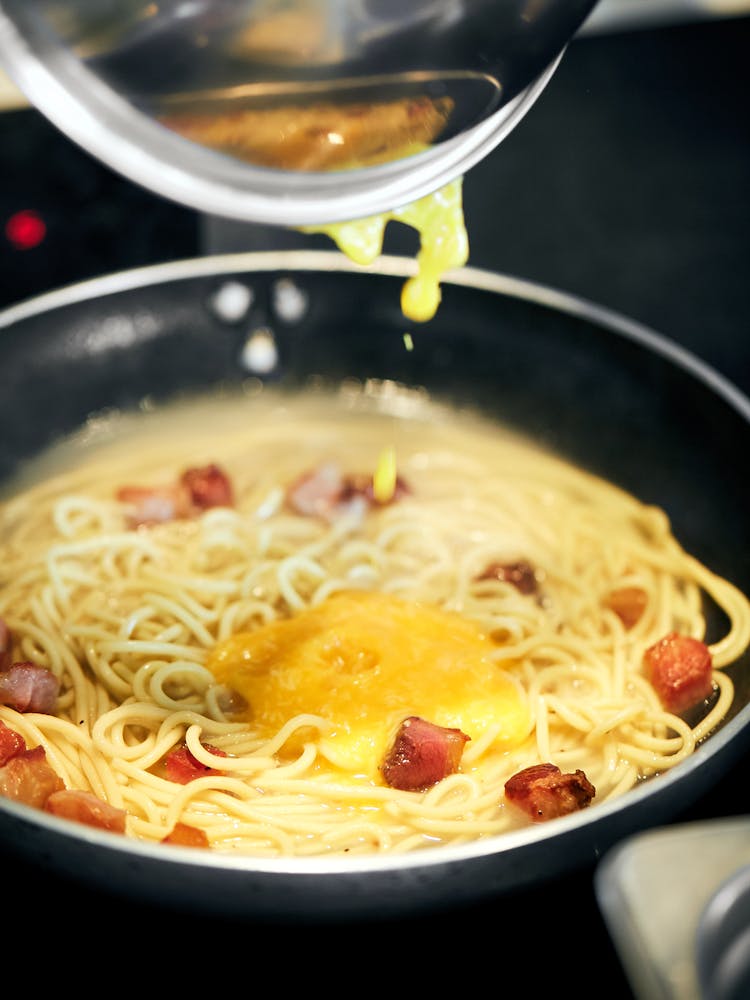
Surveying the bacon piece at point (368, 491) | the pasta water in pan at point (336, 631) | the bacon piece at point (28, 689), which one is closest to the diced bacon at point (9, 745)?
the pasta water in pan at point (336, 631)

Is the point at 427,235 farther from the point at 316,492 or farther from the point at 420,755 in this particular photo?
the point at 420,755

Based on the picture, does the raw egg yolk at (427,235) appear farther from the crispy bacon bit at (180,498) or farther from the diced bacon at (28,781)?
the diced bacon at (28,781)

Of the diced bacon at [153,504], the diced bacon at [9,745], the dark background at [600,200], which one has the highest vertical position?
the dark background at [600,200]

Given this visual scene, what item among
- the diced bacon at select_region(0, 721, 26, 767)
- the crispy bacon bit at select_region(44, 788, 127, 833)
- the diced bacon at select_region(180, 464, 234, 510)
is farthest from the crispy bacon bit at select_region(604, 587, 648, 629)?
the diced bacon at select_region(0, 721, 26, 767)

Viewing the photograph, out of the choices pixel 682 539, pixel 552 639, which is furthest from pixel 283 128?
pixel 682 539

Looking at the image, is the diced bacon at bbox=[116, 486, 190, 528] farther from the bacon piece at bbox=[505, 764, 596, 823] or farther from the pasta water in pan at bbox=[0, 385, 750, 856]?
the bacon piece at bbox=[505, 764, 596, 823]

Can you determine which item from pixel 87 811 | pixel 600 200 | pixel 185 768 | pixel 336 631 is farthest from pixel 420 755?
pixel 600 200

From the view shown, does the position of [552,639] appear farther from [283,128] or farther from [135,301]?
[135,301]
